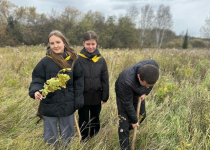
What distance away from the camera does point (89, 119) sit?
225 centimetres

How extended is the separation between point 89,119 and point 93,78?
0.68m

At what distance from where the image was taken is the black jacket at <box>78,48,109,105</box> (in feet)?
6.54

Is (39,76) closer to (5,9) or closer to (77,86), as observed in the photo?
(77,86)

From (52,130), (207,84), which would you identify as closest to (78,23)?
(207,84)

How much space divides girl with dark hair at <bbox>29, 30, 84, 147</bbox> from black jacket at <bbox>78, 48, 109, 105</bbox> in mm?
203

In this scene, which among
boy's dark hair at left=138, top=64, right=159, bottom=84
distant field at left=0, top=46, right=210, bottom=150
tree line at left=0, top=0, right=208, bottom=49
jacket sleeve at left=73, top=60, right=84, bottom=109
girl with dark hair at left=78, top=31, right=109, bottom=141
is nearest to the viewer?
boy's dark hair at left=138, top=64, right=159, bottom=84

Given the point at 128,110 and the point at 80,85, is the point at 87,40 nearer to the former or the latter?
the point at 80,85

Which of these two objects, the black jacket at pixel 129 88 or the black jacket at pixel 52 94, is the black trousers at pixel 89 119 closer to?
the black jacket at pixel 52 94

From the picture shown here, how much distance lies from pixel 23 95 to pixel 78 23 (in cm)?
1969

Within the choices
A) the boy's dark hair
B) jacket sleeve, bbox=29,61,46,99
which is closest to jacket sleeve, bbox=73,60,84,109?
jacket sleeve, bbox=29,61,46,99

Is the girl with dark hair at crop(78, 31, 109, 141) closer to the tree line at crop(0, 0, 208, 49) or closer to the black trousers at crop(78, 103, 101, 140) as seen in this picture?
the black trousers at crop(78, 103, 101, 140)

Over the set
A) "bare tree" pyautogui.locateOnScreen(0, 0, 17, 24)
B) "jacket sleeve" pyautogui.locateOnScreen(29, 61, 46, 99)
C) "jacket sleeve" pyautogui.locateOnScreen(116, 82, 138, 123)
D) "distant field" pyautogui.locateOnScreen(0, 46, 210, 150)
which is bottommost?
"distant field" pyautogui.locateOnScreen(0, 46, 210, 150)

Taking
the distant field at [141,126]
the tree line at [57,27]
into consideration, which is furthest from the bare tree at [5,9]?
the distant field at [141,126]

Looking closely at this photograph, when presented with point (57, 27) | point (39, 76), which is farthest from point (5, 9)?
point (39, 76)
